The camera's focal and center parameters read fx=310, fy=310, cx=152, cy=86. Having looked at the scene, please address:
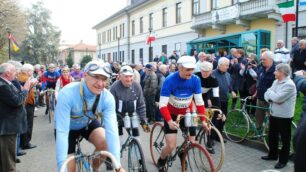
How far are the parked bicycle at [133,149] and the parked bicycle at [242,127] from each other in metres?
3.20

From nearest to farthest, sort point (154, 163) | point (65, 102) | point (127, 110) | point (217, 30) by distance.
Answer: point (65, 102), point (127, 110), point (154, 163), point (217, 30)

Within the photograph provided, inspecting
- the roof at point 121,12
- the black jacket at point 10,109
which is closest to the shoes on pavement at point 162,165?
the black jacket at point 10,109

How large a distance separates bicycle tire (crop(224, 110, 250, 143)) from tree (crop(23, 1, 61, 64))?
65.4 m

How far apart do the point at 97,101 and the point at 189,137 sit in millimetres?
2017

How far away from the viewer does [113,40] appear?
5866 cm

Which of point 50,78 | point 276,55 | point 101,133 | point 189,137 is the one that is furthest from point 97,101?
point 276,55

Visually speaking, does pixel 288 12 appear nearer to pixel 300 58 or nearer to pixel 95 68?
pixel 300 58

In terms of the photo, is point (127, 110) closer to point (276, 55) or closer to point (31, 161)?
point (31, 161)

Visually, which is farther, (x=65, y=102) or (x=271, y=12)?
(x=271, y=12)

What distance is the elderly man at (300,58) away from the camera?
11.0m

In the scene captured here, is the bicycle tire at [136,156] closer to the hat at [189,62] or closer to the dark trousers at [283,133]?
the hat at [189,62]

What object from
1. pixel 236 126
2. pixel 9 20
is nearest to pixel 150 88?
pixel 236 126

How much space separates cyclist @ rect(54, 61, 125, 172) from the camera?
3.05 meters

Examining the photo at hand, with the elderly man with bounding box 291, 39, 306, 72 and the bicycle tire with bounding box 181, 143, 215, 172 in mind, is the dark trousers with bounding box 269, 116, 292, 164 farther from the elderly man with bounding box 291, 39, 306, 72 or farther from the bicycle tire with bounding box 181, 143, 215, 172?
the elderly man with bounding box 291, 39, 306, 72
